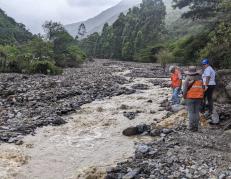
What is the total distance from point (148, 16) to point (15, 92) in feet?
298

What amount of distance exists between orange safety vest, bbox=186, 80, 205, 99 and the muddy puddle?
8.72ft

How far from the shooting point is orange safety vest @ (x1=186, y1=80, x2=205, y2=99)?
53.2ft

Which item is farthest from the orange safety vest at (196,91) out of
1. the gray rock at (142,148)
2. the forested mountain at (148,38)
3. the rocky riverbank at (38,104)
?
the forested mountain at (148,38)

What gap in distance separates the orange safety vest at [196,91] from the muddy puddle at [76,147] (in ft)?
8.72

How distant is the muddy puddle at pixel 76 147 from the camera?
1388 centimetres

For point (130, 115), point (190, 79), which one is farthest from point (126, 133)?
point (130, 115)

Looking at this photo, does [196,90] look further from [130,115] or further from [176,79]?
[130,115]

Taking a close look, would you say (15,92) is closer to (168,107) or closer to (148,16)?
(168,107)

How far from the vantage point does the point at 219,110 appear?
19906 millimetres

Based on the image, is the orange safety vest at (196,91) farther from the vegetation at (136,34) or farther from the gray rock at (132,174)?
the vegetation at (136,34)

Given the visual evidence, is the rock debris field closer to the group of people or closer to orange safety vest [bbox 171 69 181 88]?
the group of people

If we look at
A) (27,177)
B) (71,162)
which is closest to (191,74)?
(71,162)

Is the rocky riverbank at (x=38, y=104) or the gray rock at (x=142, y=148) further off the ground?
the rocky riverbank at (x=38, y=104)

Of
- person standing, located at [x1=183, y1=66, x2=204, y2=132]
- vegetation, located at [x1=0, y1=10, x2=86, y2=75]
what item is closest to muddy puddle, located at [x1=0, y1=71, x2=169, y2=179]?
person standing, located at [x1=183, y1=66, x2=204, y2=132]
